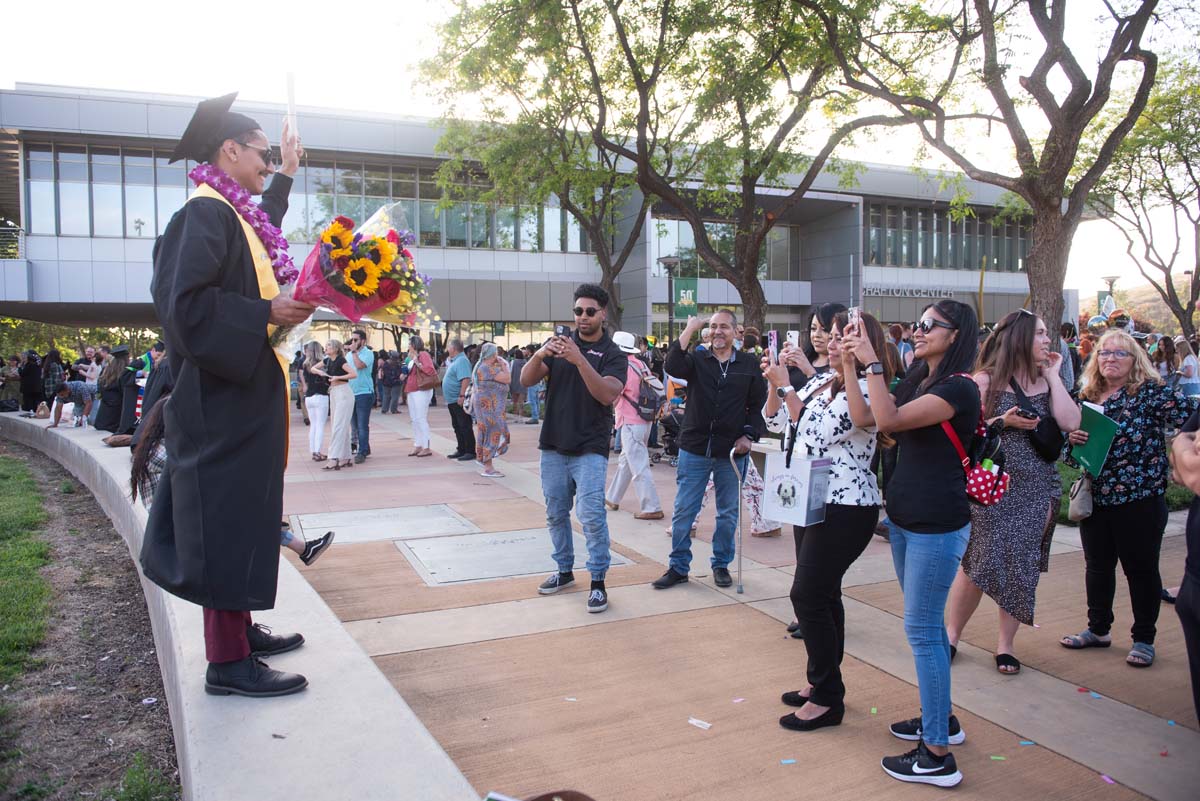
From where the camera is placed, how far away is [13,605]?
543 centimetres

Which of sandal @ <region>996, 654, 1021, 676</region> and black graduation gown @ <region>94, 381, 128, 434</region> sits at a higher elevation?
black graduation gown @ <region>94, 381, 128, 434</region>

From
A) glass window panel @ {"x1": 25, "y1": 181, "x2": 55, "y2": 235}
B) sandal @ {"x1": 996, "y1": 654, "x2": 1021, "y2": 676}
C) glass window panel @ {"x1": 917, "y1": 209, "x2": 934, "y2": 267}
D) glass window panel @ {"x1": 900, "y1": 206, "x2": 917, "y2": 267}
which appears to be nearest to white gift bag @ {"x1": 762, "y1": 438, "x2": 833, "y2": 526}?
sandal @ {"x1": 996, "y1": 654, "x2": 1021, "y2": 676}

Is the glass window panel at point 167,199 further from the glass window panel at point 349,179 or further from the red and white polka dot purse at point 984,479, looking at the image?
the red and white polka dot purse at point 984,479

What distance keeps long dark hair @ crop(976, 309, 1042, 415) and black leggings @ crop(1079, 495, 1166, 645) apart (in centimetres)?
100

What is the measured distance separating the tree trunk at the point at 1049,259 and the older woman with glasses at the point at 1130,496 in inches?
321

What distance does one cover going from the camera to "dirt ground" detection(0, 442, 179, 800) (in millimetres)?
3506

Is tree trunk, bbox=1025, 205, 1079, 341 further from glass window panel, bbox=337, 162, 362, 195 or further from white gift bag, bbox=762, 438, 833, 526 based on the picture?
glass window panel, bbox=337, 162, 362, 195

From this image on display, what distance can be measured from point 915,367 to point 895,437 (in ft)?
1.12

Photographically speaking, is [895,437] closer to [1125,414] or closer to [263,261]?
[1125,414]

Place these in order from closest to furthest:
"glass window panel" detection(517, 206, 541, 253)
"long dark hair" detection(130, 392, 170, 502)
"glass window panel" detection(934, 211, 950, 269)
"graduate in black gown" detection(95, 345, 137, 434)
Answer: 1. "long dark hair" detection(130, 392, 170, 502)
2. "graduate in black gown" detection(95, 345, 137, 434)
3. "glass window panel" detection(517, 206, 541, 253)
4. "glass window panel" detection(934, 211, 950, 269)

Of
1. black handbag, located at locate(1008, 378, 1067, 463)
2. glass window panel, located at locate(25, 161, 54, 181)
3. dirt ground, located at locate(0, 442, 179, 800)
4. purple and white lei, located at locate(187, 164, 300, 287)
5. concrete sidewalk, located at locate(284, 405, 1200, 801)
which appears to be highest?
glass window panel, located at locate(25, 161, 54, 181)

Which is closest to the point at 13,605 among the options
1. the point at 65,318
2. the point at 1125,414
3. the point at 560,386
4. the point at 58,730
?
the point at 58,730

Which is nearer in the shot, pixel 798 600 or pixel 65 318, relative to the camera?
pixel 798 600

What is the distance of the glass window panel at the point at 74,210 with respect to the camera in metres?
27.7
